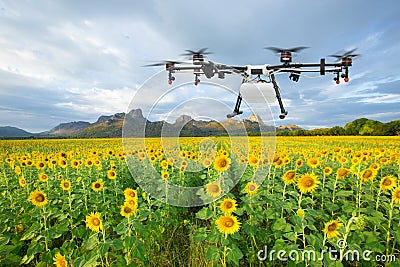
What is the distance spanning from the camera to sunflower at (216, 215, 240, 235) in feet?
10.1

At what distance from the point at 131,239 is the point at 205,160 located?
7.76 feet

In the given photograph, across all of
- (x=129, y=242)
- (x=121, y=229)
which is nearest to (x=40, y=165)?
(x=121, y=229)

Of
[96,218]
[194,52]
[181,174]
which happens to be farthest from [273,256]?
[194,52]

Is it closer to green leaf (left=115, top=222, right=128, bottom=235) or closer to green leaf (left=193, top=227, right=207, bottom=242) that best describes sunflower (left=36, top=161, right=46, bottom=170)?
green leaf (left=115, top=222, right=128, bottom=235)

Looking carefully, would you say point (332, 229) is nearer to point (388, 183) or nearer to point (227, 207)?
point (227, 207)

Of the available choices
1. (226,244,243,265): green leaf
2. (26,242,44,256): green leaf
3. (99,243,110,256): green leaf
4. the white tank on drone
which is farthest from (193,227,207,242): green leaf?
the white tank on drone

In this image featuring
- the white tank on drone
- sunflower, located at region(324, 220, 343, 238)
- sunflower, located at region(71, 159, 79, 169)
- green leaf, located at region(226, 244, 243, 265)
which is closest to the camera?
sunflower, located at region(324, 220, 343, 238)

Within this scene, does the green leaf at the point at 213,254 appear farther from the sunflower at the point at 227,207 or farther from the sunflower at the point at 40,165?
the sunflower at the point at 40,165

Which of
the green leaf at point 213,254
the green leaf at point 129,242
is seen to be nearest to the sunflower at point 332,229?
the green leaf at point 213,254

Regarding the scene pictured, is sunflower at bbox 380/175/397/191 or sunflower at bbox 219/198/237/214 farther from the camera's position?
sunflower at bbox 380/175/397/191

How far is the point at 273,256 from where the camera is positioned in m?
3.64

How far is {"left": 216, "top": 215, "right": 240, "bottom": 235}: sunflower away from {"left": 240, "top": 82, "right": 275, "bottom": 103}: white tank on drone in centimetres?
262

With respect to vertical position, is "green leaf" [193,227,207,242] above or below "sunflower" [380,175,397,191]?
below

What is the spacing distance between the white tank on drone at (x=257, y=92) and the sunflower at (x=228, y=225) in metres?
2.62
